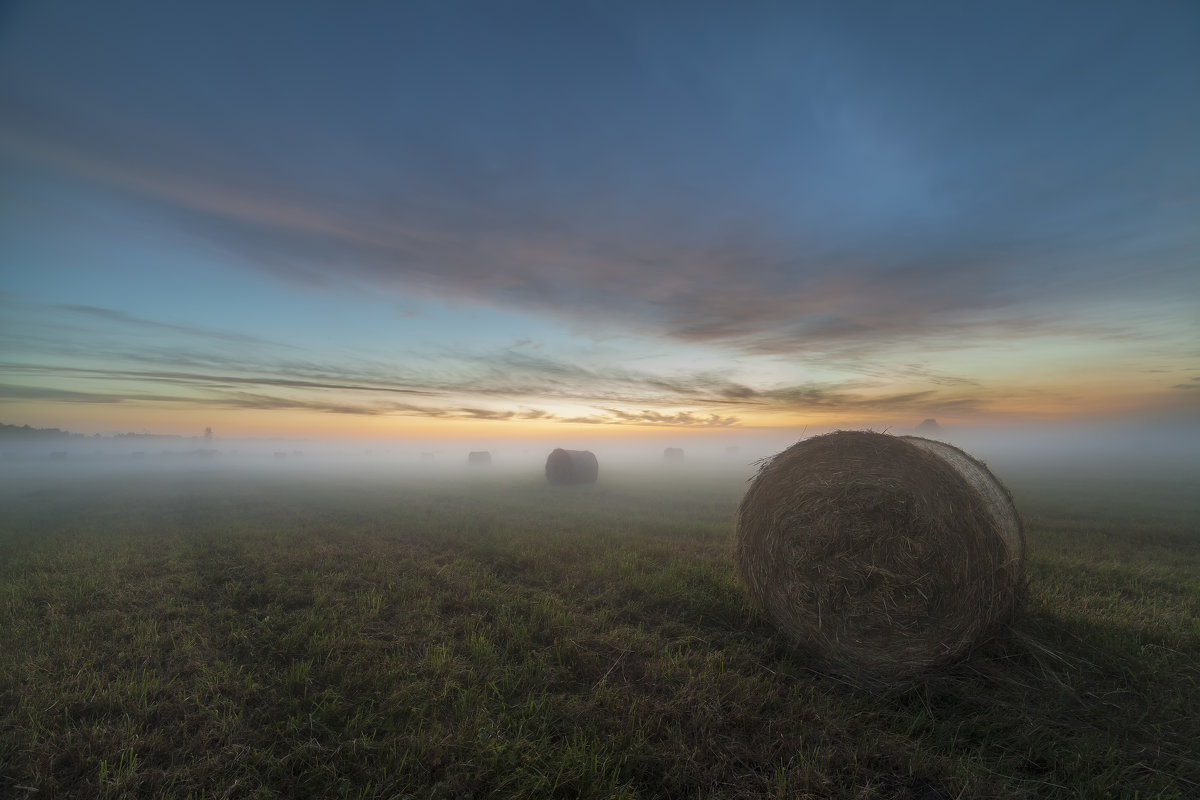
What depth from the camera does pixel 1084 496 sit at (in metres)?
19.7

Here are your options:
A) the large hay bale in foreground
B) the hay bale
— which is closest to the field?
the large hay bale in foreground

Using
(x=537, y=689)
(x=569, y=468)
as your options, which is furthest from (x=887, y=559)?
(x=569, y=468)

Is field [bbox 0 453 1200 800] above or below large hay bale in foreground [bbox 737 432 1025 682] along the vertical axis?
below

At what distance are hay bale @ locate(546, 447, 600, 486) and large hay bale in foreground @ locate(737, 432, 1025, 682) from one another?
20.6 meters

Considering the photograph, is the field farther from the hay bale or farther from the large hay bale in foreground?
the hay bale

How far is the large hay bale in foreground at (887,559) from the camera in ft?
17.4

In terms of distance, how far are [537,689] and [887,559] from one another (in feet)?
14.0

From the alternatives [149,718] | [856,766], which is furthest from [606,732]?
[149,718]

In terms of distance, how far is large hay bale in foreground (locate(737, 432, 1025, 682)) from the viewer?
5.29 m

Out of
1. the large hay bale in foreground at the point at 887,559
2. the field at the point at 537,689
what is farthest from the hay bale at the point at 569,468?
the large hay bale in foreground at the point at 887,559

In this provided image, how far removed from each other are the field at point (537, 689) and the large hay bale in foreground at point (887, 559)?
1.30 feet

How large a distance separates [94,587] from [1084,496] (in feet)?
100

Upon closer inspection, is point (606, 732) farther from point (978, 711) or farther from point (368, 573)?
point (368, 573)

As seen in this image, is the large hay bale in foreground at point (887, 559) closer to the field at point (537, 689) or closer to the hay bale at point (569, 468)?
the field at point (537, 689)
